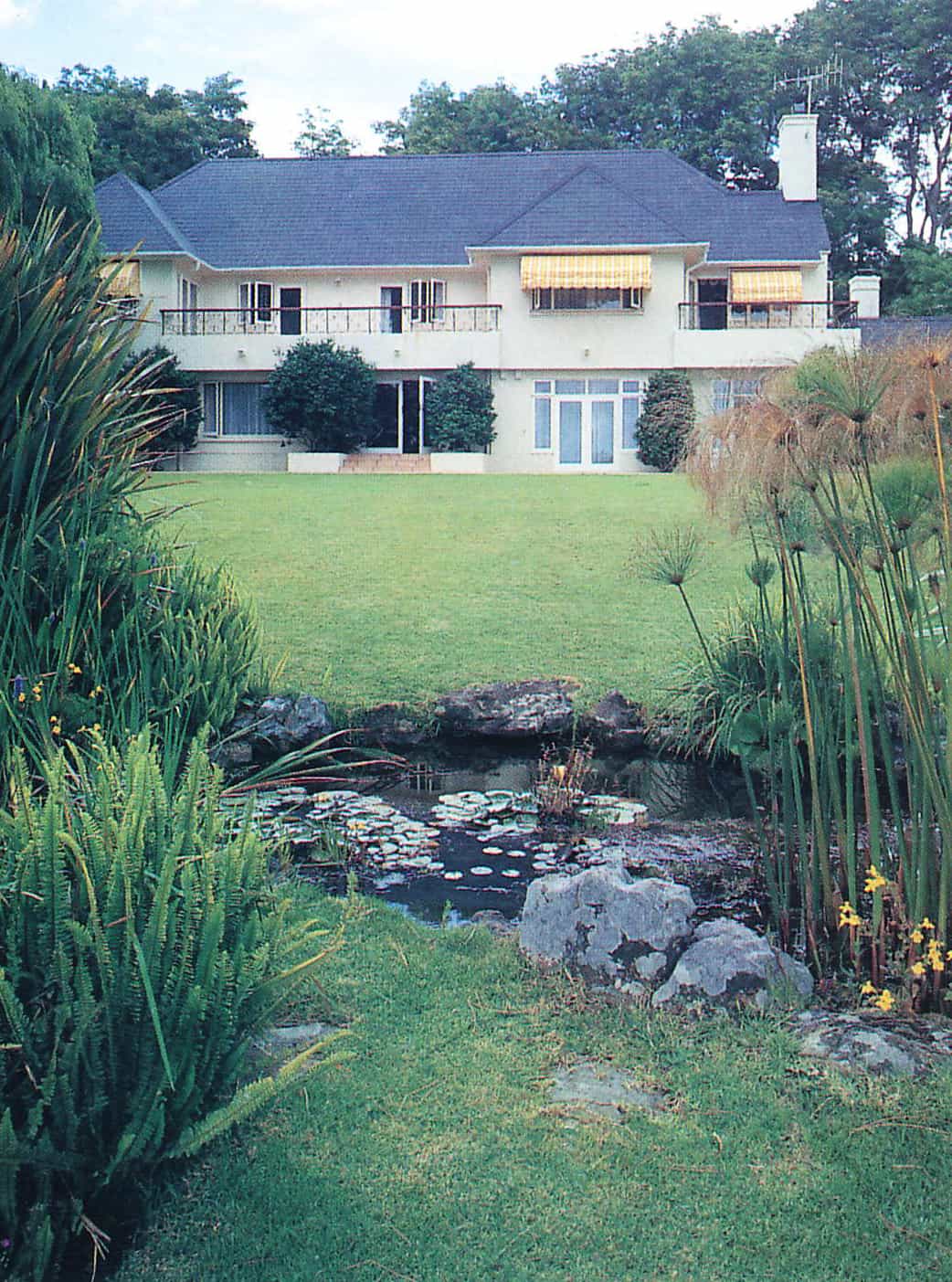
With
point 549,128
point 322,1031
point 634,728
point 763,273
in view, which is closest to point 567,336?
point 763,273

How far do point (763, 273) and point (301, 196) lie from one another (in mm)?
12276

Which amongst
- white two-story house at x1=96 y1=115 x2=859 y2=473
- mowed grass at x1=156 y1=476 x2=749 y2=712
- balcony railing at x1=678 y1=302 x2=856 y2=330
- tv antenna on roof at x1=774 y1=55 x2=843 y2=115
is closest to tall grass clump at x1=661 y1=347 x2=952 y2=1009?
mowed grass at x1=156 y1=476 x2=749 y2=712

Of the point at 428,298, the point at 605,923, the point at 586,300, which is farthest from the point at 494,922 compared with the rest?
the point at 428,298

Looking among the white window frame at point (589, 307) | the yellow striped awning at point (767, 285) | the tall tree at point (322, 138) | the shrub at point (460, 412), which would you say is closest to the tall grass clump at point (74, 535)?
the shrub at point (460, 412)

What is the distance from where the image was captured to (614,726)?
27.2ft

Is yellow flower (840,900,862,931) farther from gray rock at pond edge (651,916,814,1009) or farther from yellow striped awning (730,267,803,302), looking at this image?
yellow striped awning (730,267,803,302)

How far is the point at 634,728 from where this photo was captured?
27.3 feet

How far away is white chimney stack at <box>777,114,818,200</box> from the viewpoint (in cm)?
3397

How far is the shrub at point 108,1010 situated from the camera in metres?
2.72

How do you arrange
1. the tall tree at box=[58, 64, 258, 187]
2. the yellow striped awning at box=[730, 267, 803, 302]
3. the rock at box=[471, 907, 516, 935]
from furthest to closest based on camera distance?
the tall tree at box=[58, 64, 258, 187]
the yellow striped awning at box=[730, 267, 803, 302]
the rock at box=[471, 907, 516, 935]

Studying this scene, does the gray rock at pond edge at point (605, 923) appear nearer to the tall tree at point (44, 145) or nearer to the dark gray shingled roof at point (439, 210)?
the tall tree at point (44, 145)

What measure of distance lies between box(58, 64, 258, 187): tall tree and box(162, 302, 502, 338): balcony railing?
7841 mm

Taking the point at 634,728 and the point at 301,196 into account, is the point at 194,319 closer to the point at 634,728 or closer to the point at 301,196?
the point at 301,196

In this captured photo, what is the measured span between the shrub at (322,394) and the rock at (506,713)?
22.3 m
